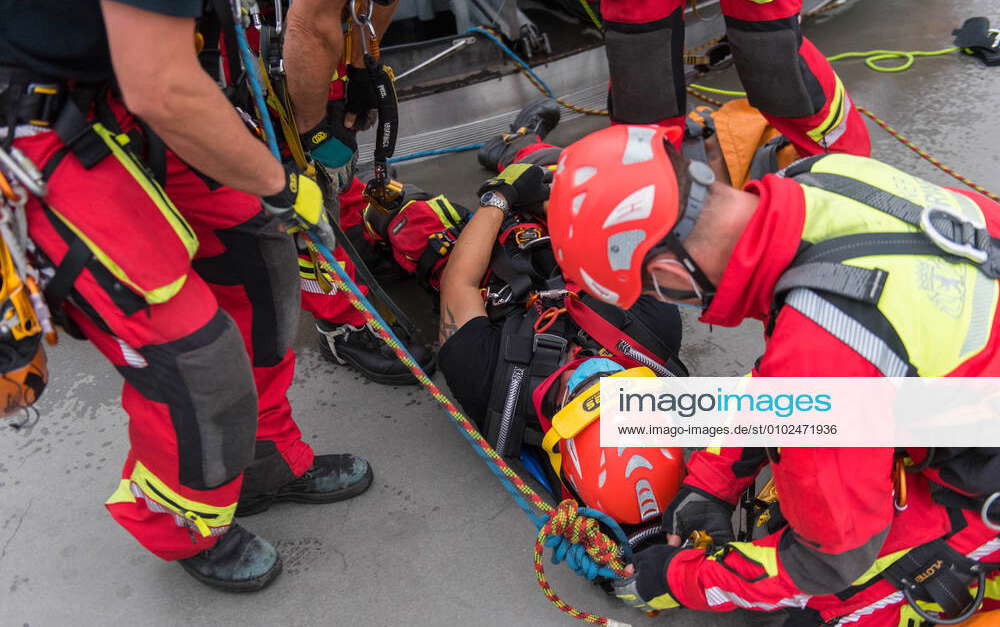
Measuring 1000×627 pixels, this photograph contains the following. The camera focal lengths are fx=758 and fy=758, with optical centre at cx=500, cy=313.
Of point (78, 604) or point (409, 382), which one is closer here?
point (78, 604)

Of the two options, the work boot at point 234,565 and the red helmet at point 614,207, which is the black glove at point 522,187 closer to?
the red helmet at point 614,207

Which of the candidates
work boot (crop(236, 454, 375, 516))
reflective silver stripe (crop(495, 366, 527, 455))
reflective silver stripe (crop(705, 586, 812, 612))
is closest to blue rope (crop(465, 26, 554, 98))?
reflective silver stripe (crop(495, 366, 527, 455))

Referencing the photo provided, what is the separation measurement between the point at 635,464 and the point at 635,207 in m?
0.86

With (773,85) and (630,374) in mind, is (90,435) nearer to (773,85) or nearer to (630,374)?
(630,374)

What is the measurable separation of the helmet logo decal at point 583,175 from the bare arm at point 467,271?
107 cm

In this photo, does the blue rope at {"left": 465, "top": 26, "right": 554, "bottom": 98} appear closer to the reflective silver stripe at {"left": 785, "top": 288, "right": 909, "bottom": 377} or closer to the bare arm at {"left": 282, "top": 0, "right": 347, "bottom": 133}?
the bare arm at {"left": 282, "top": 0, "right": 347, "bottom": 133}

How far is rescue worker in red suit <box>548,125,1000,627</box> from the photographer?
128cm

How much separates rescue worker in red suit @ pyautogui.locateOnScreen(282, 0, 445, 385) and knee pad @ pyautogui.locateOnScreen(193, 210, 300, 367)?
0.32 m

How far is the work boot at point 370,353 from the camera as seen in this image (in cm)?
265

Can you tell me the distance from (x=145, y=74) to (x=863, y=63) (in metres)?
4.22

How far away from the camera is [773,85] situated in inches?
104

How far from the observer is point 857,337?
1.26m

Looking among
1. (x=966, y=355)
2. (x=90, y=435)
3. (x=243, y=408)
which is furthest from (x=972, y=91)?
(x=90, y=435)

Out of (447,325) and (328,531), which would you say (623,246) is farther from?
(328,531)
